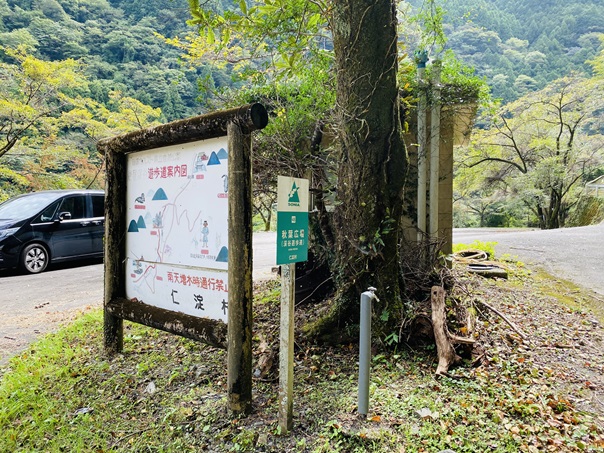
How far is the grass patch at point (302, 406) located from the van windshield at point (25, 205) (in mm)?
4659

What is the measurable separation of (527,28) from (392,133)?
52.4 m

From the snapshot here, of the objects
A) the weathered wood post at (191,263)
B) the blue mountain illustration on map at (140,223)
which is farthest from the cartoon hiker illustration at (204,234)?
the blue mountain illustration on map at (140,223)

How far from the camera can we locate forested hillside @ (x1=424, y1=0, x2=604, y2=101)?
102 ft

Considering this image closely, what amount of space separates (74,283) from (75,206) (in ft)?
Result: 7.10

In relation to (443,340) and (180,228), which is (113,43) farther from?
(443,340)

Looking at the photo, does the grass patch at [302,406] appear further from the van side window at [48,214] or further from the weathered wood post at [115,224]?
the van side window at [48,214]

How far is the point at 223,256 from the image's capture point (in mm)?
2693

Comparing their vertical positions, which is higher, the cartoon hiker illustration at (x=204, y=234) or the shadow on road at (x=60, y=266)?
the cartoon hiker illustration at (x=204, y=234)

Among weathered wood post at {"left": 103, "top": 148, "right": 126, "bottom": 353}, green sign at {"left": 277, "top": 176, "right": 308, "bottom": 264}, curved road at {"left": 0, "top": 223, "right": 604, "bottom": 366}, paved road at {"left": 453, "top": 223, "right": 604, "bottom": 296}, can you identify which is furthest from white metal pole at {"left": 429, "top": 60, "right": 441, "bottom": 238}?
weathered wood post at {"left": 103, "top": 148, "right": 126, "bottom": 353}

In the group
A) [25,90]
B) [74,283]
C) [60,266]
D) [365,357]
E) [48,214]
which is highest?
[25,90]

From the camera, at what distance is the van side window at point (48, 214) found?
7.34 metres

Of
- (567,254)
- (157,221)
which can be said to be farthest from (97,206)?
(567,254)

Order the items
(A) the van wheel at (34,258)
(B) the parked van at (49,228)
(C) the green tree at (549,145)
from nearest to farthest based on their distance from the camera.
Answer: (B) the parked van at (49,228), (A) the van wheel at (34,258), (C) the green tree at (549,145)

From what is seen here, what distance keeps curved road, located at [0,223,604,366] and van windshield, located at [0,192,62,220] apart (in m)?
1.19
